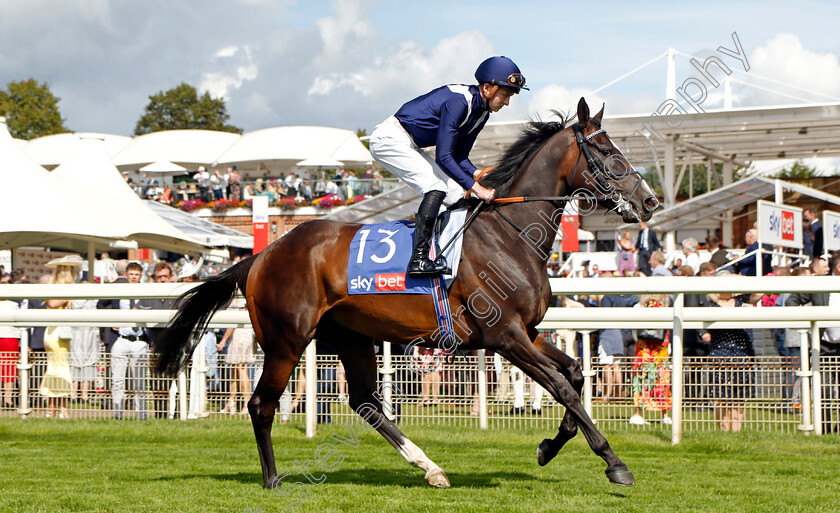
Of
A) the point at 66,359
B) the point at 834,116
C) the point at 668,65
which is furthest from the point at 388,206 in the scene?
the point at 66,359

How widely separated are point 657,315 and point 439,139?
260 cm

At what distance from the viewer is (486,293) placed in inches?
198

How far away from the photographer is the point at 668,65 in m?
18.8

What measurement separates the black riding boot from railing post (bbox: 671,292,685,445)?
7.30ft

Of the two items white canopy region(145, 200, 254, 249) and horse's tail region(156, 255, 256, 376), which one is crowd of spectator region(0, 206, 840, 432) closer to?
horse's tail region(156, 255, 256, 376)

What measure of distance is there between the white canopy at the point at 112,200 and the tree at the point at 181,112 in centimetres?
4716

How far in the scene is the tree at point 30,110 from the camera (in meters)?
53.2

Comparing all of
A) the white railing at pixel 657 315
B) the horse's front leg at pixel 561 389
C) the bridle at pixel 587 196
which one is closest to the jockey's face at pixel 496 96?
the bridle at pixel 587 196

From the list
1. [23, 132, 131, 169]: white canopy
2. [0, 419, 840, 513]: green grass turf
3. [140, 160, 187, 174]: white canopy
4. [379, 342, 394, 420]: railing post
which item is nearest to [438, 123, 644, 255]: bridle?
[0, 419, 840, 513]: green grass turf

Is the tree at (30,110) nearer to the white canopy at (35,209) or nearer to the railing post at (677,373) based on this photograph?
the white canopy at (35,209)

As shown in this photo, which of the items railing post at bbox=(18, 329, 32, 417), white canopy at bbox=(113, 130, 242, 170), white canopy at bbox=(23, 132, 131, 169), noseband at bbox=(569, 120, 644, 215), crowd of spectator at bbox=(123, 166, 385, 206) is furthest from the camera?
white canopy at bbox=(113, 130, 242, 170)

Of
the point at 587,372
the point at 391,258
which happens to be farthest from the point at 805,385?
the point at 391,258

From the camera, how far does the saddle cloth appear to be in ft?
17.0

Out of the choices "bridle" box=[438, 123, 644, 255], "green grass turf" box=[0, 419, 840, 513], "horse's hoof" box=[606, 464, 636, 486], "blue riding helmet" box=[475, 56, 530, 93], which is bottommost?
"green grass turf" box=[0, 419, 840, 513]
